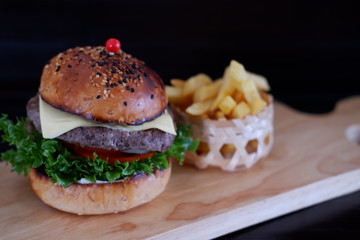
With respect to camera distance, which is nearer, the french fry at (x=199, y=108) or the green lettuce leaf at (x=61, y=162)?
the green lettuce leaf at (x=61, y=162)

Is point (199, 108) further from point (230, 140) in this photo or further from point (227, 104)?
point (230, 140)

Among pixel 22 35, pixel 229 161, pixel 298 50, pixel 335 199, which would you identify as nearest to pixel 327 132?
pixel 335 199

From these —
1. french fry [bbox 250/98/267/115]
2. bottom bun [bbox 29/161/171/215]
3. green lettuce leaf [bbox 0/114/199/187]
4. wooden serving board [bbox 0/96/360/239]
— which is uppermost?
french fry [bbox 250/98/267/115]

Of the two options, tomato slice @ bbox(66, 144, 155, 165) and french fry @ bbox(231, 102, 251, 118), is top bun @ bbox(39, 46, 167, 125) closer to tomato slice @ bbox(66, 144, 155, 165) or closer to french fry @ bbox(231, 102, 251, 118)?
tomato slice @ bbox(66, 144, 155, 165)

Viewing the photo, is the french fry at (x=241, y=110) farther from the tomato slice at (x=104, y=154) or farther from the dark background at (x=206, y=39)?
the dark background at (x=206, y=39)

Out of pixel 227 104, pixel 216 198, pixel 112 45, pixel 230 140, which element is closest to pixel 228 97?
pixel 227 104

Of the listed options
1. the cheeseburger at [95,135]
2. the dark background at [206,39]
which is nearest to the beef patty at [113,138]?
the cheeseburger at [95,135]

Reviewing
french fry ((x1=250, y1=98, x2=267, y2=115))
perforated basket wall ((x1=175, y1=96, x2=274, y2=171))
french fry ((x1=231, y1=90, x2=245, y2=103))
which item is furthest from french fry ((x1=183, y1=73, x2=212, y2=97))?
french fry ((x1=250, y1=98, x2=267, y2=115))
